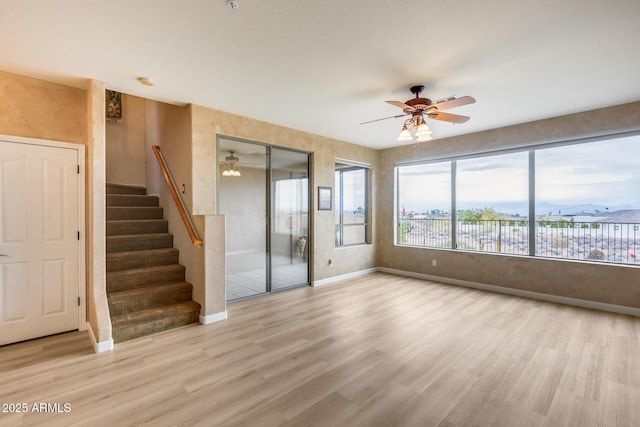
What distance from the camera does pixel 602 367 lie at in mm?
2600

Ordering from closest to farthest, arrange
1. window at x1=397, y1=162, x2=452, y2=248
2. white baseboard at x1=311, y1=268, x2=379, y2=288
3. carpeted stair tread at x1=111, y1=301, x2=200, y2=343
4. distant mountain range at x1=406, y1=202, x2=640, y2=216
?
carpeted stair tread at x1=111, y1=301, x2=200, y2=343, distant mountain range at x1=406, y1=202, x2=640, y2=216, white baseboard at x1=311, y1=268, x2=379, y2=288, window at x1=397, y1=162, x2=452, y2=248

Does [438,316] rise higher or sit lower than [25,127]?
lower

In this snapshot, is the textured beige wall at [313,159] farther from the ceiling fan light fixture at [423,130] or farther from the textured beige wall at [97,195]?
the ceiling fan light fixture at [423,130]

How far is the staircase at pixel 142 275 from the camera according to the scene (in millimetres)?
3311

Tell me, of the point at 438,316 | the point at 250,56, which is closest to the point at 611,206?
the point at 438,316

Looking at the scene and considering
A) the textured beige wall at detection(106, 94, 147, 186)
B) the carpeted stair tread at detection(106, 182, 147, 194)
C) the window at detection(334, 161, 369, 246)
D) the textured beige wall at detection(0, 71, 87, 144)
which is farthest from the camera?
the window at detection(334, 161, 369, 246)

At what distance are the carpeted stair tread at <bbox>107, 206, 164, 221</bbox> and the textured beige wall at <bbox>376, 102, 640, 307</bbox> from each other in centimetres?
451

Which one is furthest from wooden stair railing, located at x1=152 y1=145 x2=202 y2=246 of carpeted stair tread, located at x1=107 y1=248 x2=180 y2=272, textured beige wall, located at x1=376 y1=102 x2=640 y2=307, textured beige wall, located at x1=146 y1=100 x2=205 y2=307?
textured beige wall, located at x1=376 y1=102 x2=640 y2=307

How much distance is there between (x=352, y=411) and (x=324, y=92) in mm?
3213

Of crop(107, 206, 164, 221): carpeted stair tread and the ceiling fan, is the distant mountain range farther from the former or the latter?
crop(107, 206, 164, 221): carpeted stair tread

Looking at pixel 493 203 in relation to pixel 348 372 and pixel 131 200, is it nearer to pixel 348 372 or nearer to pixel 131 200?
pixel 348 372

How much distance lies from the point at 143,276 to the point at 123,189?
96.1 inches

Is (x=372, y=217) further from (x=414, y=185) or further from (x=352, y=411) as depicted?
(x=352, y=411)

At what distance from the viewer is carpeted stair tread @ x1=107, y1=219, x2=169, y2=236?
14.0ft
